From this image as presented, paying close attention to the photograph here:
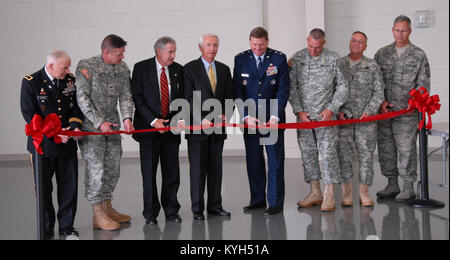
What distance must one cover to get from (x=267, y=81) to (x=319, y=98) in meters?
0.51

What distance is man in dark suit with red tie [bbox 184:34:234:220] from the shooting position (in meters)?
4.53

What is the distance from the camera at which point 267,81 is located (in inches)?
186

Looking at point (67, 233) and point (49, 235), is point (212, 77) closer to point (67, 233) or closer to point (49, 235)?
point (67, 233)

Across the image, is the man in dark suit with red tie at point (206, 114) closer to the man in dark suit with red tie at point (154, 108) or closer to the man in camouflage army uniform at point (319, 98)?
the man in dark suit with red tie at point (154, 108)

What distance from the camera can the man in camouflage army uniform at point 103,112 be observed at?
4.20 meters

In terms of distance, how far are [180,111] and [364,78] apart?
5.91 feet

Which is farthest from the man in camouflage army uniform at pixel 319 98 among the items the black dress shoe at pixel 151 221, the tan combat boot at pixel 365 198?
the black dress shoe at pixel 151 221

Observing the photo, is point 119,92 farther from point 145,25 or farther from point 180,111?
point 145,25

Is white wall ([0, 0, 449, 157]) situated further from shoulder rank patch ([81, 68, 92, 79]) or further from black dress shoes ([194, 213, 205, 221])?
shoulder rank patch ([81, 68, 92, 79])

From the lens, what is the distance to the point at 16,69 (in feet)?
27.9

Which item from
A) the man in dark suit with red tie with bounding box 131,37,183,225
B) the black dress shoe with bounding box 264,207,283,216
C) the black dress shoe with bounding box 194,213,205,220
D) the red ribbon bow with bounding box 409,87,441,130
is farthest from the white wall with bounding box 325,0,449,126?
the black dress shoe with bounding box 194,213,205,220

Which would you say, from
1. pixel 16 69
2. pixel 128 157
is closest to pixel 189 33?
pixel 128 157

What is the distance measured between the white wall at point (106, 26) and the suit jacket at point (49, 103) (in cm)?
441

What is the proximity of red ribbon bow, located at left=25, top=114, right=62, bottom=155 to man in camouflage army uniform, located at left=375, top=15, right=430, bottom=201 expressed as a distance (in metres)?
3.07
